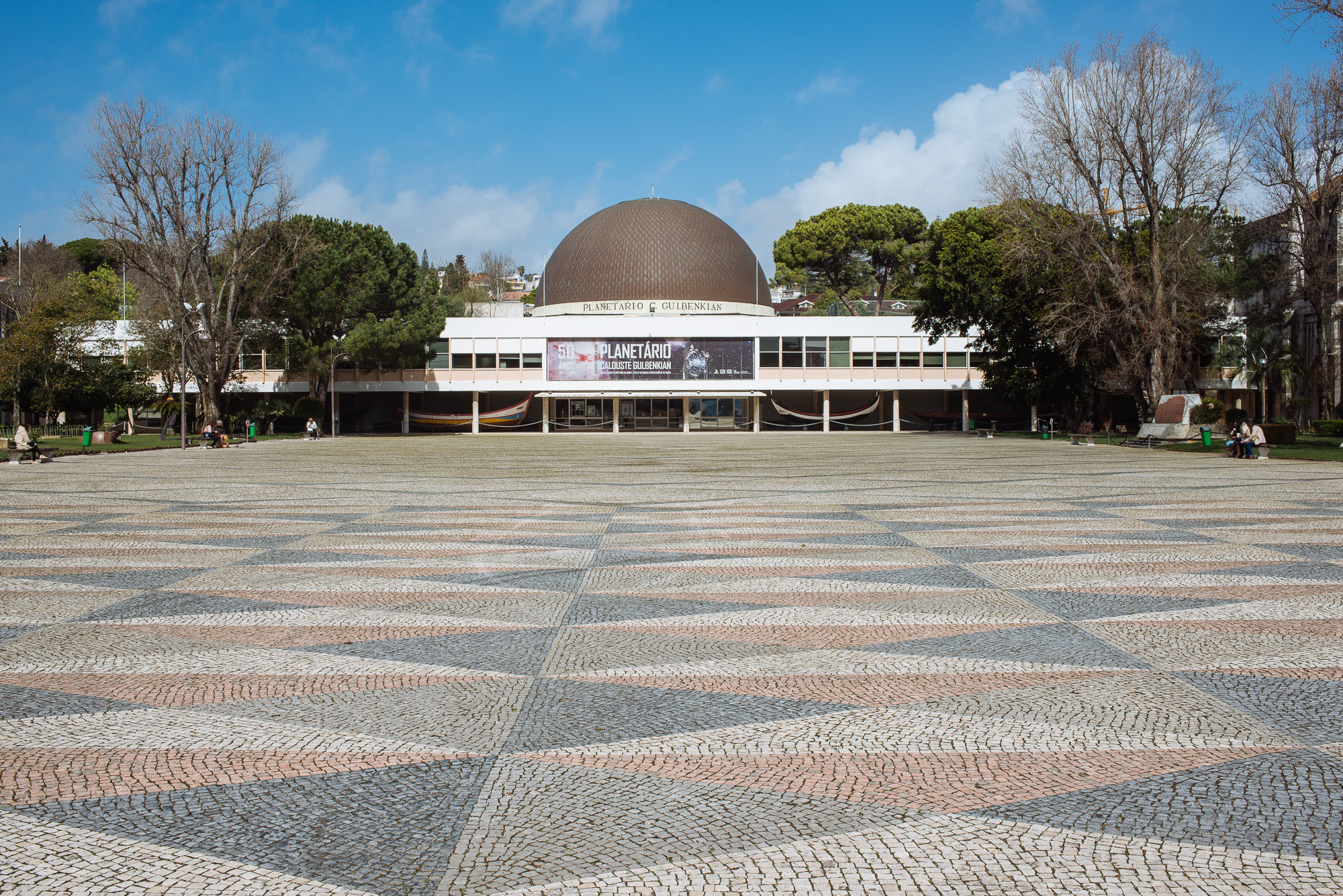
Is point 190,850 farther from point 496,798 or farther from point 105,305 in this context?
point 105,305

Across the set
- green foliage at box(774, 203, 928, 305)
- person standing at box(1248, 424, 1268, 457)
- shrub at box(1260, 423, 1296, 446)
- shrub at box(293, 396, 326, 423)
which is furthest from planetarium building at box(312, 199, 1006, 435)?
person standing at box(1248, 424, 1268, 457)

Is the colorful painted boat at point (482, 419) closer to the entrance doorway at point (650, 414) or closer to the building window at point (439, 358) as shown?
the building window at point (439, 358)

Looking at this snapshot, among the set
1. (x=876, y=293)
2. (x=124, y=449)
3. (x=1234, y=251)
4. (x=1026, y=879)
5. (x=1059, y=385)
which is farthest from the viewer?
(x=876, y=293)

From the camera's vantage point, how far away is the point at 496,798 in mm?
3469

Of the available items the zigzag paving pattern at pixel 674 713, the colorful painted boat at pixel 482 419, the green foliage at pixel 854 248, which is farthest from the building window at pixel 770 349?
the zigzag paving pattern at pixel 674 713

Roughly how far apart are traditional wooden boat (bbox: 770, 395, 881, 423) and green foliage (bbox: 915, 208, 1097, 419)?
11.1m

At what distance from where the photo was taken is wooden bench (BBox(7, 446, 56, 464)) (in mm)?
24688

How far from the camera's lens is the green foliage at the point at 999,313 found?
4216cm

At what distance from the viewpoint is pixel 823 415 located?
57.6m

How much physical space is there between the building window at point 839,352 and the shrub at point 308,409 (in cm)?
2735

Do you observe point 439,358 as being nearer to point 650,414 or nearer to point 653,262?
point 650,414

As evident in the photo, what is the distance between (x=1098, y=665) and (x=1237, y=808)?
1884 millimetres

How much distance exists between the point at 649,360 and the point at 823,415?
1028 cm

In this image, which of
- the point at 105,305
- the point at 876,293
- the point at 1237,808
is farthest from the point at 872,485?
the point at 105,305
